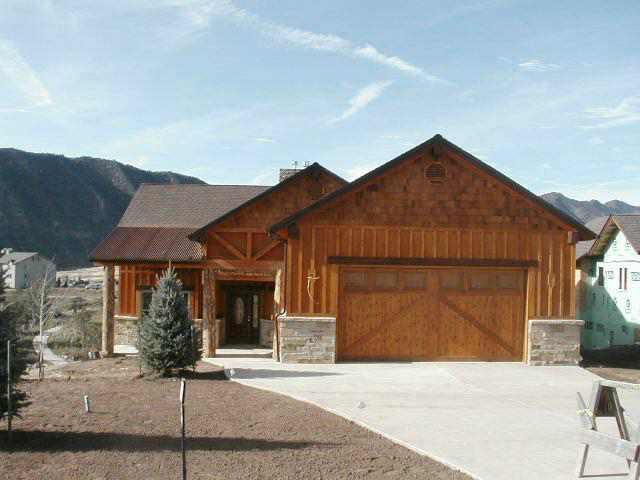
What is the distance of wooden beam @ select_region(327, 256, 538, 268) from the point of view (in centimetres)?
1727

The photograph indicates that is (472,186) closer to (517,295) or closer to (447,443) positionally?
(517,295)

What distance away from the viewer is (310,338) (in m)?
17.1

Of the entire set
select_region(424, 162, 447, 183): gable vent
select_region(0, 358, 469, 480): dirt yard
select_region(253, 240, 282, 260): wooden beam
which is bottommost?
select_region(0, 358, 469, 480): dirt yard

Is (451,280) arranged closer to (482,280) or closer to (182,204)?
(482,280)

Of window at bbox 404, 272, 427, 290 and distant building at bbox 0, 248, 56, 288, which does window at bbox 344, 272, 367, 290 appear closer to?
window at bbox 404, 272, 427, 290

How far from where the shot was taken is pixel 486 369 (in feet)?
54.8

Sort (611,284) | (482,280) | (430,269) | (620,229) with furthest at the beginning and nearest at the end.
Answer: (611,284) < (620,229) < (482,280) < (430,269)

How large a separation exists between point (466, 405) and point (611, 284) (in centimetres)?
2337

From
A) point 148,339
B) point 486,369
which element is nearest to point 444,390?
point 486,369

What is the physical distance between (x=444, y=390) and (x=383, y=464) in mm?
5884

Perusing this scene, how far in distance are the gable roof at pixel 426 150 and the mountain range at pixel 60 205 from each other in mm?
89976

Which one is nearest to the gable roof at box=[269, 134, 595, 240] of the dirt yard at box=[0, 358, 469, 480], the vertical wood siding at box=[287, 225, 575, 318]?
the vertical wood siding at box=[287, 225, 575, 318]

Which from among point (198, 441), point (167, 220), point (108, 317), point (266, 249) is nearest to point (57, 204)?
point (167, 220)

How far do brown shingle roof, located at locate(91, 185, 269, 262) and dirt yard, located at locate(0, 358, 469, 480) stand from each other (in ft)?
31.6
